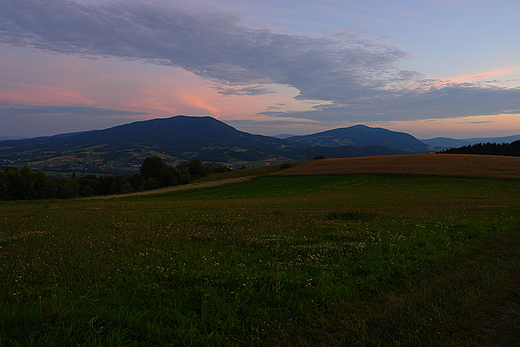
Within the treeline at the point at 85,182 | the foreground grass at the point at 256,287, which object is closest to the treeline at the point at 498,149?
the treeline at the point at 85,182

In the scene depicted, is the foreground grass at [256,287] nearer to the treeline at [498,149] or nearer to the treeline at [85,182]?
the treeline at [85,182]

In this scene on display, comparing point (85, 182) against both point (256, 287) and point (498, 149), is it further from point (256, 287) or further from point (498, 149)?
point (498, 149)

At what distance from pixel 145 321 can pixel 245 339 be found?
1.84 metres

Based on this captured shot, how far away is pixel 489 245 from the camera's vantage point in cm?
1007

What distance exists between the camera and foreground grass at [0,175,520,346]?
4.63 meters

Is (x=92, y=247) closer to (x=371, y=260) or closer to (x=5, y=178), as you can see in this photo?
(x=371, y=260)

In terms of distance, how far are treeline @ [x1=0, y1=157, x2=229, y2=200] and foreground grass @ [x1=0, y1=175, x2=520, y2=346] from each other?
2919 inches

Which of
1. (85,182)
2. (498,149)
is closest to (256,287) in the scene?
(85,182)

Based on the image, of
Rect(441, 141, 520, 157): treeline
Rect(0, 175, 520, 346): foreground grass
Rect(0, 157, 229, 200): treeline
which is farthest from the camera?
Rect(441, 141, 520, 157): treeline

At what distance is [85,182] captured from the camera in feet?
392

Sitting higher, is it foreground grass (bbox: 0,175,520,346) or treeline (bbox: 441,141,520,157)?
treeline (bbox: 441,141,520,157)

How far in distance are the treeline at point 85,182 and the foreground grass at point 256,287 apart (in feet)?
243

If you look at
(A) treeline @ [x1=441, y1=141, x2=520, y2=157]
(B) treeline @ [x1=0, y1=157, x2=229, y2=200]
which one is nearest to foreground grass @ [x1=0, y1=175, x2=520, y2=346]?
(B) treeline @ [x1=0, y1=157, x2=229, y2=200]

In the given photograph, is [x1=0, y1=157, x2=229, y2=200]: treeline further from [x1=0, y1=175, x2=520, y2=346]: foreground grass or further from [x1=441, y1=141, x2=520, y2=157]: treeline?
[x1=441, y1=141, x2=520, y2=157]: treeline
